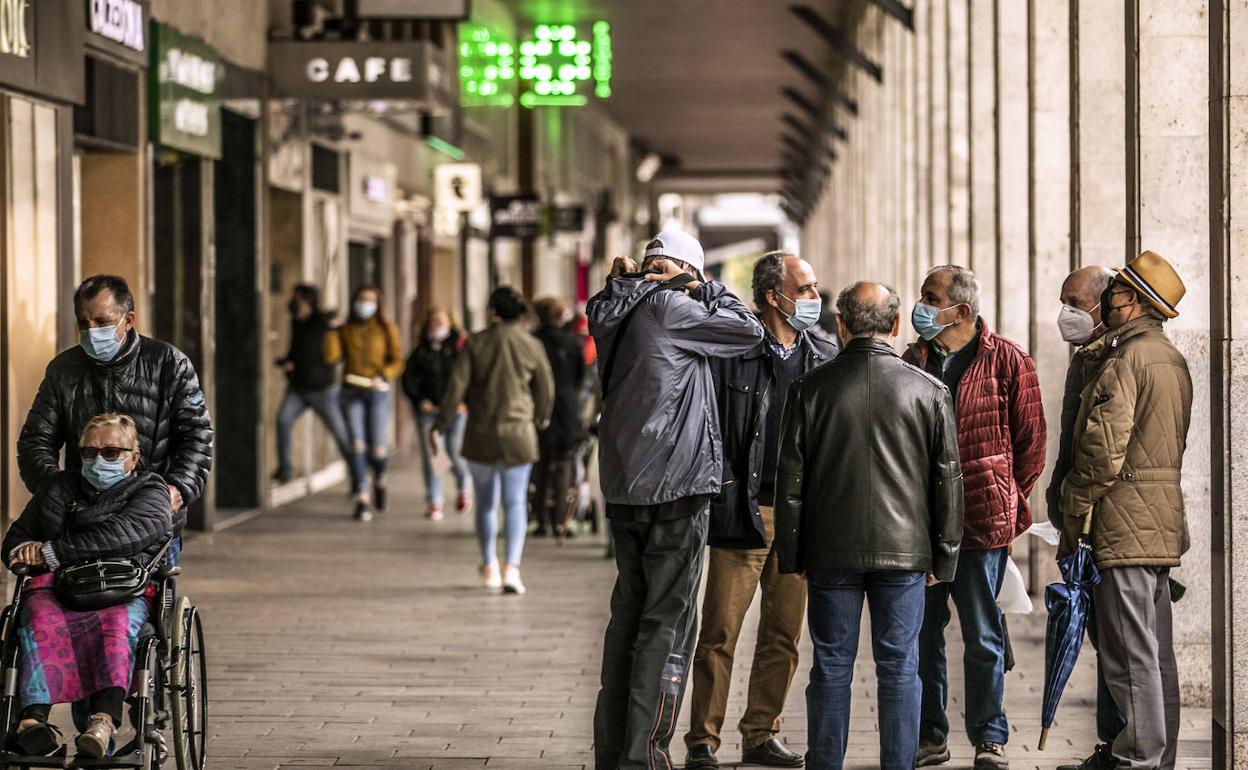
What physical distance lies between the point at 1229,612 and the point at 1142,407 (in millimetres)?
755

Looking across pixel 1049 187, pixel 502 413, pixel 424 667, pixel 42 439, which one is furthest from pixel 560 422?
pixel 42 439

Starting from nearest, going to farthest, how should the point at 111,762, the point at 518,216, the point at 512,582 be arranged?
the point at 111,762 → the point at 512,582 → the point at 518,216

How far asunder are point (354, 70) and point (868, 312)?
10.7m

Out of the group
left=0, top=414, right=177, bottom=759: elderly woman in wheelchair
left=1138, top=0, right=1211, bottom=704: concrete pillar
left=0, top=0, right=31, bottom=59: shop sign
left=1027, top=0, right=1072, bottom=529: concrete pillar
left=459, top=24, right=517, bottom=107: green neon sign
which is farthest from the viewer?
left=459, top=24, right=517, bottom=107: green neon sign

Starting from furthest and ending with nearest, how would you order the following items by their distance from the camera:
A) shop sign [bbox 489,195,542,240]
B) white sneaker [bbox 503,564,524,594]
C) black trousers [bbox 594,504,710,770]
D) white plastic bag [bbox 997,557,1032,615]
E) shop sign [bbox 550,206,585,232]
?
shop sign [bbox 550,206,585,232], shop sign [bbox 489,195,542,240], white sneaker [bbox 503,564,524,594], white plastic bag [bbox 997,557,1032,615], black trousers [bbox 594,504,710,770]

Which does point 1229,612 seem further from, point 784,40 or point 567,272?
point 567,272

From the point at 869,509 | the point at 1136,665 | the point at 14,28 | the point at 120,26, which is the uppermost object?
the point at 120,26

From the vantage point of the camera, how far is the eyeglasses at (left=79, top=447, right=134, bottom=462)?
20.5 feet

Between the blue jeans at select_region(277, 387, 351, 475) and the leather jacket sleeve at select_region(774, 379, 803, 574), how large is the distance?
10342 mm

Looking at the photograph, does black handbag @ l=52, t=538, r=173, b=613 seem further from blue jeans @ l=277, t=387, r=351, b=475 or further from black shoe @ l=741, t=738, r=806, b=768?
blue jeans @ l=277, t=387, r=351, b=475

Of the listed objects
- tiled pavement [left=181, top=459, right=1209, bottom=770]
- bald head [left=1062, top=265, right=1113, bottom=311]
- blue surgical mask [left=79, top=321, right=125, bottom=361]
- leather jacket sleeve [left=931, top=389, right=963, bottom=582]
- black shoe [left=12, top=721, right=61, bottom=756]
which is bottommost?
tiled pavement [left=181, top=459, right=1209, bottom=770]

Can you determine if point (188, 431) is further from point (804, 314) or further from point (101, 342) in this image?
point (804, 314)

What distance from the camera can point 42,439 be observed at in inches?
258

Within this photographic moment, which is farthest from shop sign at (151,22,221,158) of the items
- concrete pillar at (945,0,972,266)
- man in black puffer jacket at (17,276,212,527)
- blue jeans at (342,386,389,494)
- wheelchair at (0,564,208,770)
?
wheelchair at (0,564,208,770)
